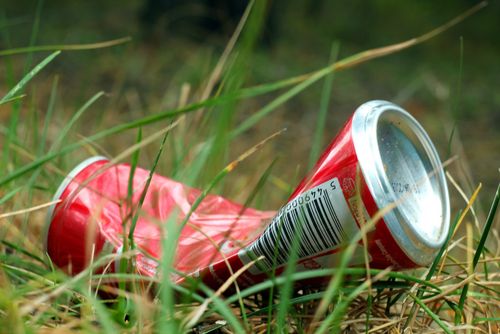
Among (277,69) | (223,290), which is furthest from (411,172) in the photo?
(277,69)

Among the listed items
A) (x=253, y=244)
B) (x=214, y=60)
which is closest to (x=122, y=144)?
(x=214, y=60)

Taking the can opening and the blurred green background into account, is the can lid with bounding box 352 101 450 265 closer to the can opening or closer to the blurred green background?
the can opening

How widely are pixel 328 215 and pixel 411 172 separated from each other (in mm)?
173

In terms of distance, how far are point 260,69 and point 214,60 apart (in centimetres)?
30

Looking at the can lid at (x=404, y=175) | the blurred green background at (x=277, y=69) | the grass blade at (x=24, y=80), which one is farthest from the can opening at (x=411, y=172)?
the blurred green background at (x=277, y=69)

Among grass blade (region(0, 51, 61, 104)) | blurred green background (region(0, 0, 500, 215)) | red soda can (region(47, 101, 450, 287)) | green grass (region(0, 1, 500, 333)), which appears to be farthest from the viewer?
blurred green background (region(0, 0, 500, 215))

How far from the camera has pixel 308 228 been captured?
84 centimetres

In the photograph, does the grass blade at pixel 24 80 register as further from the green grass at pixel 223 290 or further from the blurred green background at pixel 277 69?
the blurred green background at pixel 277 69

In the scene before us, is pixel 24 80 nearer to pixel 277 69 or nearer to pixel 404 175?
pixel 404 175

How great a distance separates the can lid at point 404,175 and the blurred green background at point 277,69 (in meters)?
1.15

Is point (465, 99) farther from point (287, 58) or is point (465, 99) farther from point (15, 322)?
point (15, 322)

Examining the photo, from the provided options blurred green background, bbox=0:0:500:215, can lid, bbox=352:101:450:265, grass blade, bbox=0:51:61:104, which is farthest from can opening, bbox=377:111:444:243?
blurred green background, bbox=0:0:500:215

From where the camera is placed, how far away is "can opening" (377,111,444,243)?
880 millimetres

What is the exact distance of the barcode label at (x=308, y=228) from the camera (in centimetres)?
81
